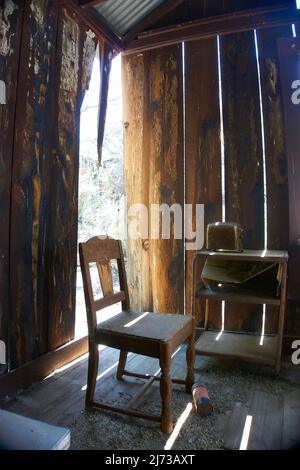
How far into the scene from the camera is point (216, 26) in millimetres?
2953

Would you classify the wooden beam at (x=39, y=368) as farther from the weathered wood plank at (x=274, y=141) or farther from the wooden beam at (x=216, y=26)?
the wooden beam at (x=216, y=26)

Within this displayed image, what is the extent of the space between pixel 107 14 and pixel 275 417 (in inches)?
127

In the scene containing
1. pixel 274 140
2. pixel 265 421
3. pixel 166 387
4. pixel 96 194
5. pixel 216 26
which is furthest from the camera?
pixel 96 194

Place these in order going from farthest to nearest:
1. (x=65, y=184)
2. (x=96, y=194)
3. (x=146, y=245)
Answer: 1. (x=96, y=194)
2. (x=146, y=245)
3. (x=65, y=184)

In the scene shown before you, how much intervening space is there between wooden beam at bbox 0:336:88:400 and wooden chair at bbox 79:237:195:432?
1.54ft

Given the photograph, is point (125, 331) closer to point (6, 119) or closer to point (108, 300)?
point (108, 300)

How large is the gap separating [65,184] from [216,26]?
1848 millimetres

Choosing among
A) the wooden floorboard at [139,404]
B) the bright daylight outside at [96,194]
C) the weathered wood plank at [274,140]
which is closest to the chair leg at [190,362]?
the wooden floorboard at [139,404]

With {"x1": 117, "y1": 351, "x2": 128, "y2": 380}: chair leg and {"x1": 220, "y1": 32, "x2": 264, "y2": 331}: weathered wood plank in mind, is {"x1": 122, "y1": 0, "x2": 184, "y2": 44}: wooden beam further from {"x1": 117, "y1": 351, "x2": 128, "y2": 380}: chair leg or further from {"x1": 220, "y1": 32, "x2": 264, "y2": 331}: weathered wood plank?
{"x1": 117, "y1": 351, "x2": 128, "y2": 380}: chair leg

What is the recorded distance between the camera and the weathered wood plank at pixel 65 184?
2.51 metres

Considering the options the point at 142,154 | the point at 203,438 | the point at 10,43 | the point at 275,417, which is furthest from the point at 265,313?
the point at 10,43

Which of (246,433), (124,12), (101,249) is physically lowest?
(246,433)

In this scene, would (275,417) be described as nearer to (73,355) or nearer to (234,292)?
(234,292)

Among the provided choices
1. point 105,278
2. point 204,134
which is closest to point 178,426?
point 105,278
